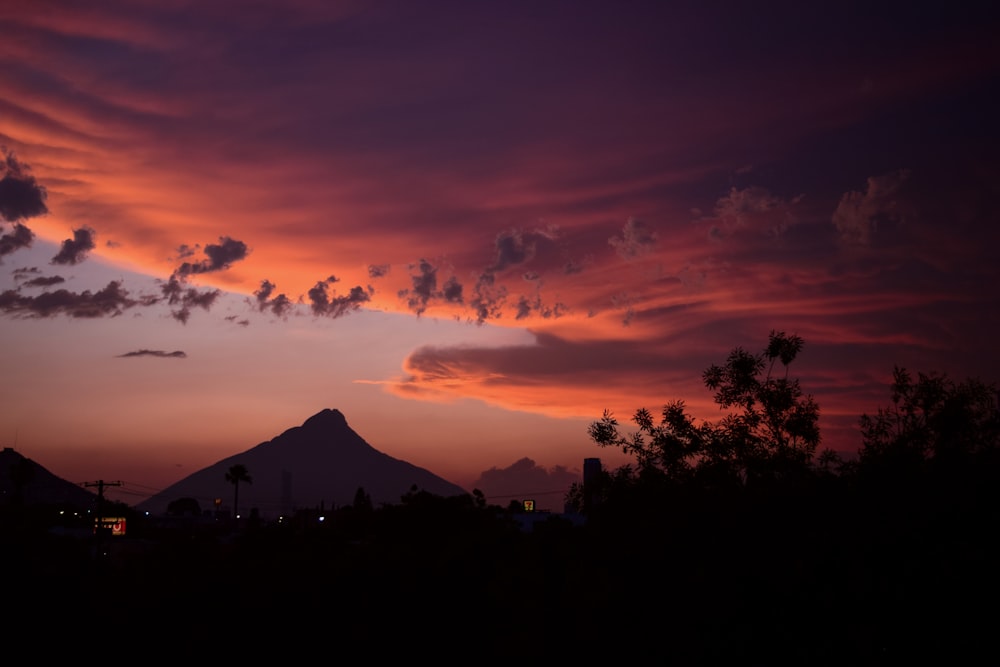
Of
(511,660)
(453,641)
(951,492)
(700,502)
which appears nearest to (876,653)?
Answer: (951,492)

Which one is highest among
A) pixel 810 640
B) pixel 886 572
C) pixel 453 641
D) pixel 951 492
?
pixel 951 492

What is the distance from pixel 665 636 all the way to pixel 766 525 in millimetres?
→ 3051

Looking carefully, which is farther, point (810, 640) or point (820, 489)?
point (820, 489)

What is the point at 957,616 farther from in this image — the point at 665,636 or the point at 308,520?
the point at 308,520

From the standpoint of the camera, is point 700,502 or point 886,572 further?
point 700,502

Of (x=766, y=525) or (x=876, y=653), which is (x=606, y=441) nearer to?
(x=766, y=525)

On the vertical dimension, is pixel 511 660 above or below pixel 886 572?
below

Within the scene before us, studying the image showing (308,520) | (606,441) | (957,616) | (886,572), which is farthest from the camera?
(308,520)

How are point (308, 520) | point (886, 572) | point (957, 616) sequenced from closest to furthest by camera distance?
point (957, 616), point (886, 572), point (308, 520)

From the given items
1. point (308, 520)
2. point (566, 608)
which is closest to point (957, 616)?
point (566, 608)

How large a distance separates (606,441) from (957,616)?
14710 mm

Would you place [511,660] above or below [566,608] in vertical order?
below

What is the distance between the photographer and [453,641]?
30406mm

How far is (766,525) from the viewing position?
19.3 meters
